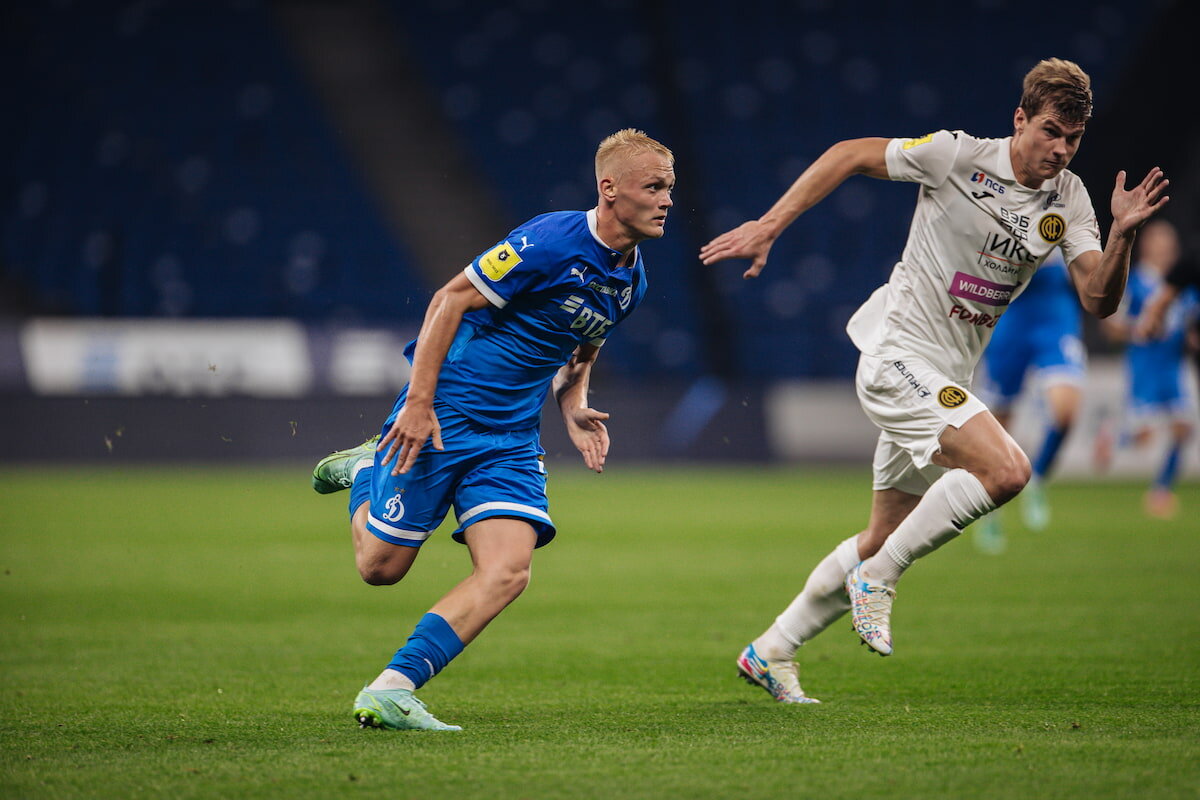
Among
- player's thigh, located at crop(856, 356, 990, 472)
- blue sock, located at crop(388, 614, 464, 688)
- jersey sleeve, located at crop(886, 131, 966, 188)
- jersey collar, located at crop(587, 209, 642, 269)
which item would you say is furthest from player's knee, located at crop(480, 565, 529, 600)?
jersey sleeve, located at crop(886, 131, 966, 188)

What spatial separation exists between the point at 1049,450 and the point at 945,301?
626cm

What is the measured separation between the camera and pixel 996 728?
408 centimetres

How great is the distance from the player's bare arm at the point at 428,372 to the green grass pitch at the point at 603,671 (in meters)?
0.82

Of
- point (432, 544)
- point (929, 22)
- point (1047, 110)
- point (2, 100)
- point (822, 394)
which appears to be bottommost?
point (432, 544)

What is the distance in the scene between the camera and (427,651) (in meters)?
4.17

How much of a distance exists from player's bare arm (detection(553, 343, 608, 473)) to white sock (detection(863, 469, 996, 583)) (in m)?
0.96

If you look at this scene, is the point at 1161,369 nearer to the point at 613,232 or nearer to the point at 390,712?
the point at 613,232

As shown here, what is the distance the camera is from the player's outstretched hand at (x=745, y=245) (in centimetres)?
418

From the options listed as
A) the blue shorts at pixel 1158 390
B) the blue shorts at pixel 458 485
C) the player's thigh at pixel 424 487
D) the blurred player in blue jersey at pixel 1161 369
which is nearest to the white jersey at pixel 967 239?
the blue shorts at pixel 458 485

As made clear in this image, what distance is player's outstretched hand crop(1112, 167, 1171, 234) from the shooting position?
4.33 meters

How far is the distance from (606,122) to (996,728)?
18334 millimetres

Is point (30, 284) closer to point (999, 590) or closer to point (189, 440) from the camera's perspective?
point (189, 440)

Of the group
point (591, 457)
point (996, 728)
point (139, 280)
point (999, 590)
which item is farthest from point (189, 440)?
point (996, 728)

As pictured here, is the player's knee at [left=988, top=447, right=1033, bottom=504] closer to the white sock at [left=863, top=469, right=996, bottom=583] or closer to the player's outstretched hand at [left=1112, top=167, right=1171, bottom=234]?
the white sock at [left=863, top=469, right=996, bottom=583]
